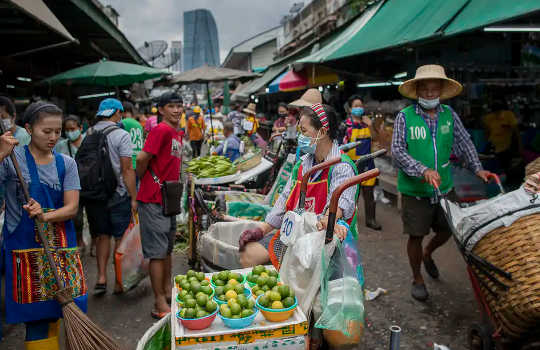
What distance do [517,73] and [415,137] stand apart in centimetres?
551

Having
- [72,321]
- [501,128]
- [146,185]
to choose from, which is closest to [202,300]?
[72,321]

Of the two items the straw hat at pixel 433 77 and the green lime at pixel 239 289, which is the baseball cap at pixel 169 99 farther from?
the straw hat at pixel 433 77

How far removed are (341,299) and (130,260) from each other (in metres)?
3.06

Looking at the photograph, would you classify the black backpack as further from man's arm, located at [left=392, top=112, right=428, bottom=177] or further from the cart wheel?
the cart wheel

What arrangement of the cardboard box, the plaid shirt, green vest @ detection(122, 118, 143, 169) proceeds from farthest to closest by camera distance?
green vest @ detection(122, 118, 143, 169) < the plaid shirt < the cardboard box

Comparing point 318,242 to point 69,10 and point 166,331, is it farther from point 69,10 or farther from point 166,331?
point 69,10

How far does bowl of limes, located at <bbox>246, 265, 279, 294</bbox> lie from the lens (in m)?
2.43

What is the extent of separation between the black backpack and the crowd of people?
1cm

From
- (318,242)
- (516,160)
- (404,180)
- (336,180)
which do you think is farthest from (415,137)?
(516,160)

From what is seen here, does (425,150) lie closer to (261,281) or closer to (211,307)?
(261,281)

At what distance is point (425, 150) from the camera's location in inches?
161

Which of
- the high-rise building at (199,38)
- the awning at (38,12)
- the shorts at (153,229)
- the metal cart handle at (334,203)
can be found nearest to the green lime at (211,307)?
the metal cart handle at (334,203)

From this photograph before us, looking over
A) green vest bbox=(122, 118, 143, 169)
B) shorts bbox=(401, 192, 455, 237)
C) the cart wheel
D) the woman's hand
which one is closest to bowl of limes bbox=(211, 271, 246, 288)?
the woman's hand

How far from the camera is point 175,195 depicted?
12.8 feet
